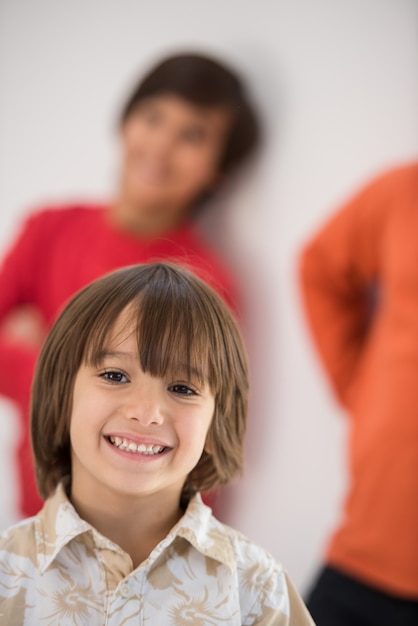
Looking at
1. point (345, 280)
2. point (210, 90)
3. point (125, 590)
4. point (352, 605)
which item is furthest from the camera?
point (210, 90)

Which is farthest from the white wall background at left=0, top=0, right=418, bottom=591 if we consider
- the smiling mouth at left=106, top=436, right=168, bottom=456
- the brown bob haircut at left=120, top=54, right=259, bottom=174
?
the smiling mouth at left=106, top=436, right=168, bottom=456

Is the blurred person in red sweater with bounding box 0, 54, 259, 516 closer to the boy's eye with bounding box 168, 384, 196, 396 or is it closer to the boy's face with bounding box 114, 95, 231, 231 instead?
the boy's face with bounding box 114, 95, 231, 231

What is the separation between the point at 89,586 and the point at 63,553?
1.6 inches

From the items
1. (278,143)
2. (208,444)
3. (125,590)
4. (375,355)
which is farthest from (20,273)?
(125,590)

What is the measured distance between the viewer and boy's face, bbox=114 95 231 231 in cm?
153

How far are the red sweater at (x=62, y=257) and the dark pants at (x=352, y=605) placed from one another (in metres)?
0.51

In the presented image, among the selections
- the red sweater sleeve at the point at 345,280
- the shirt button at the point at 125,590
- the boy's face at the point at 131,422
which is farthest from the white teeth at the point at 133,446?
the red sweater sleeve at the point at 345,280

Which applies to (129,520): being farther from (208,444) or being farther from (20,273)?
(20,273)

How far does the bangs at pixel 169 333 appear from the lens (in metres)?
0.76

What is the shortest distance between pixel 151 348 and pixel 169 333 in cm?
2

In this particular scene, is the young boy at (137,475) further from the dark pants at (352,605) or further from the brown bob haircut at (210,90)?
the brown bob haircut at (210,90)

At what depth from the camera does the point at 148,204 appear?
1566 mm

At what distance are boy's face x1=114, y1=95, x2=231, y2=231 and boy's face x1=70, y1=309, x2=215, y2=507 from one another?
0.82m

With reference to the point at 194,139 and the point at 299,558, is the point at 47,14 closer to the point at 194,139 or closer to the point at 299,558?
the point at 194,139
